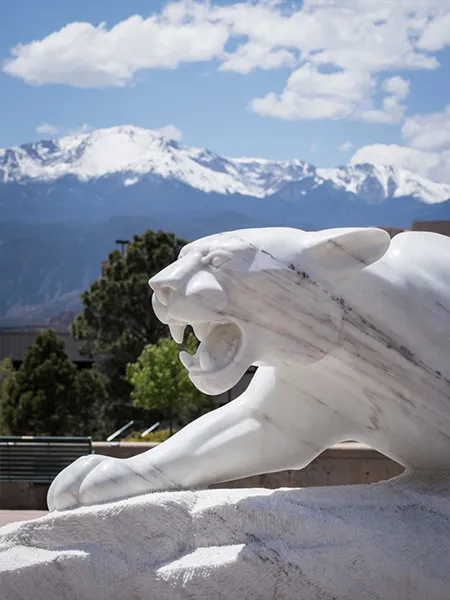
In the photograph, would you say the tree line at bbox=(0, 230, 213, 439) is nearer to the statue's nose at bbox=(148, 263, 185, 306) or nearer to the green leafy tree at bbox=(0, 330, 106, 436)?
the green leafy tree at bbox=(0, 330, 106, 436)

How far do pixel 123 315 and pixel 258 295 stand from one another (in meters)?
21.3

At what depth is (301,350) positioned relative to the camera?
416 centimetres

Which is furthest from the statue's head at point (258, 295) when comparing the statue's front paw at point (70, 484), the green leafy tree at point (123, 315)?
the green leafy tree at point (123, 315)

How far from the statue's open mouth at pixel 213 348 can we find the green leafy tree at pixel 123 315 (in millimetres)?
20232

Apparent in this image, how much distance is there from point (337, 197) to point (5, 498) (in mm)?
114806

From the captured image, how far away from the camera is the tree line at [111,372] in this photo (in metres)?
17.4

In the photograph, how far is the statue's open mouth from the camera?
4.11 metres

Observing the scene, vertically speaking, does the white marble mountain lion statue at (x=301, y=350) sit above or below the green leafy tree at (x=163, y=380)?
above

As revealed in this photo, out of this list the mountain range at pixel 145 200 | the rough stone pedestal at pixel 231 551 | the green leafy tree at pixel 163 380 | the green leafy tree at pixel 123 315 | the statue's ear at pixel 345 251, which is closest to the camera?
the rough stone pedestal at pixel 231 551

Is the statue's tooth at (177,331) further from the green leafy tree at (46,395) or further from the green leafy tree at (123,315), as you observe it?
the green leafy tree at (123,315)

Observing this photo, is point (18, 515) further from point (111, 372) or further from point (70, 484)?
point (111, 372)

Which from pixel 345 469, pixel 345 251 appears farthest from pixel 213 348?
pixel 345 469

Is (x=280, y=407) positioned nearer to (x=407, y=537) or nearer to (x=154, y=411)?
(x=407, y=537)

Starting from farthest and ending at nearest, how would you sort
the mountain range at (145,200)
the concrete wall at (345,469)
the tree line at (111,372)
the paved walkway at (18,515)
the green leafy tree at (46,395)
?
1. the mountain range at (145,200)
2. the green leafy tree at (46,395)
3. the tree line at (111,372)
4. the concrete wall at (345,469)
5. the paved walkway at (18,515)
